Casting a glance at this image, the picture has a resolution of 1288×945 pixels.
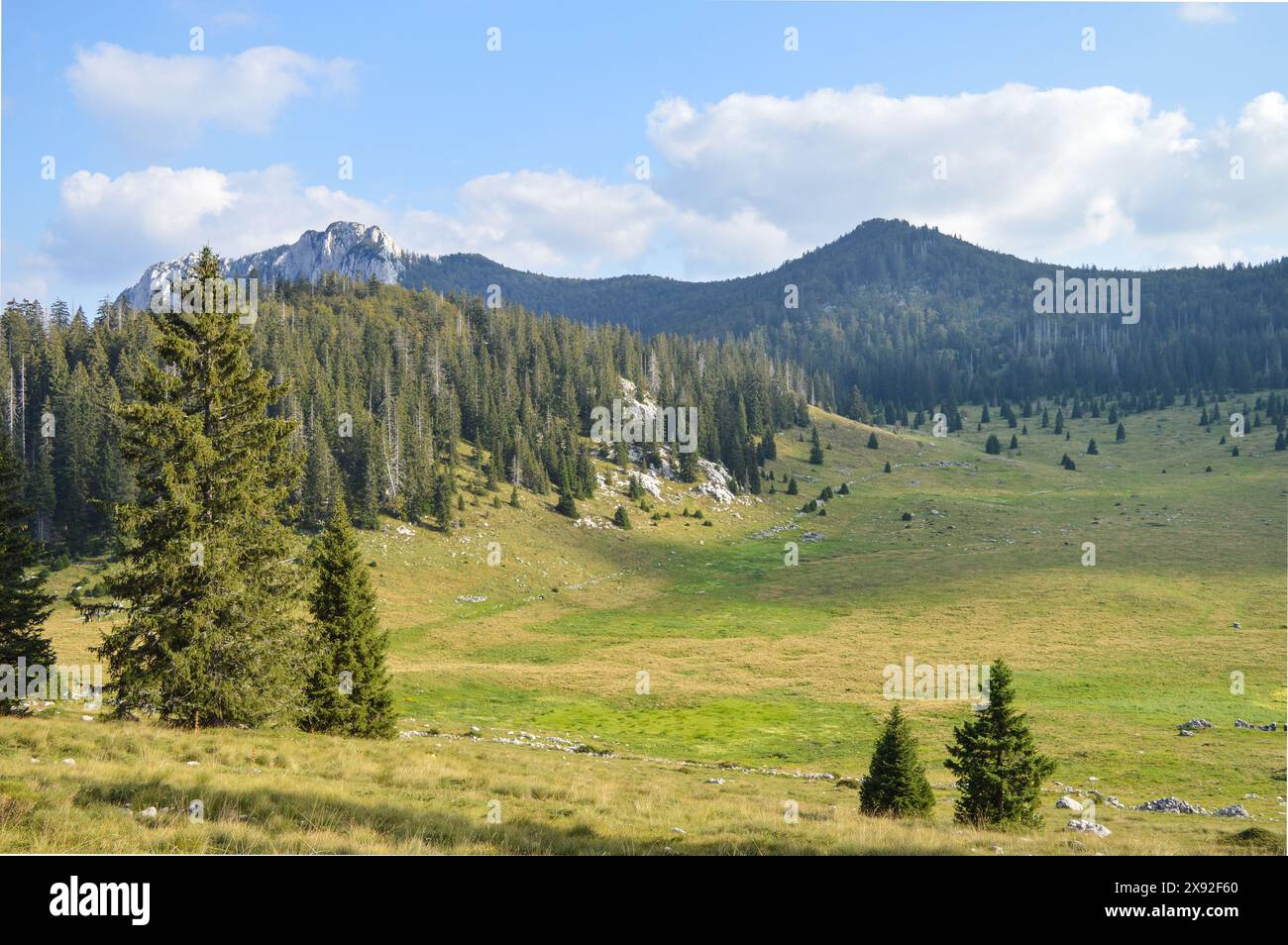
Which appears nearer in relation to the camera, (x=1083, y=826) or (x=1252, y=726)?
(x=1083, y=826)

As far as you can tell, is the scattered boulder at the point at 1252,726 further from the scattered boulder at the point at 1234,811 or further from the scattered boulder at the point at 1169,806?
the scattered boulder at the point at 1234,811

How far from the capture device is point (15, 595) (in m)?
24.5

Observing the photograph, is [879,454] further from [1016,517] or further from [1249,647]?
[1249,647]

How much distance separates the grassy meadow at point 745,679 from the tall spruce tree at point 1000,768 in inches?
69.6

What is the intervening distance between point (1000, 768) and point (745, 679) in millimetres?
39176

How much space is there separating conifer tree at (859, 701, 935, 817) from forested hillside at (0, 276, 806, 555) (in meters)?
51.9

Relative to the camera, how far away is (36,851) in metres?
8.85

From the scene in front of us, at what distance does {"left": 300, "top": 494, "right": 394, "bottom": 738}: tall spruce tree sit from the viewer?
25.7 m

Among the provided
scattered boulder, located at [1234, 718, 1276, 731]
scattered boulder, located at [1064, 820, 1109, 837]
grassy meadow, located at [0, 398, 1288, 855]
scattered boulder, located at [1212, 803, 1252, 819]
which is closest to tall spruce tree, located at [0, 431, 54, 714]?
grassy meadow, located at [0, 398, 1288, 855]

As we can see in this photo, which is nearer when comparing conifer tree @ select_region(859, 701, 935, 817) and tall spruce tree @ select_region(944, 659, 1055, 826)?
tall spruce tree @ select_region(944, 659, 1055, 826)

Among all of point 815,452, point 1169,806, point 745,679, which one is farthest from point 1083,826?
point 815,452

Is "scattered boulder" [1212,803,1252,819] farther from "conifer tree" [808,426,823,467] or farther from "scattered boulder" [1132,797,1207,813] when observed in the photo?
"conifer tree" [808,426,823,467]

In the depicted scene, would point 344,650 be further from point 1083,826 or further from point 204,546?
point 1083,826

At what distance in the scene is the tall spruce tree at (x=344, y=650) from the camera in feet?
84.2
